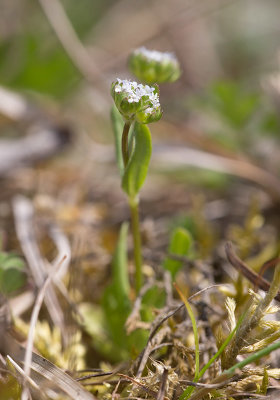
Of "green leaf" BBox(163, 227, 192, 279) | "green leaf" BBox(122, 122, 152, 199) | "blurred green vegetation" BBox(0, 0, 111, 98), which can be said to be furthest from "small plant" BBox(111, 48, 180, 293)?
"blurred green vegetation" BBox(0, 0, 111, 98)

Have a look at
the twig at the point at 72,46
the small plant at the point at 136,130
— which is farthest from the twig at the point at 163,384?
the twig at the point at 72,46

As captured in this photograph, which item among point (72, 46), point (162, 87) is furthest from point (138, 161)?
point (162, 87)

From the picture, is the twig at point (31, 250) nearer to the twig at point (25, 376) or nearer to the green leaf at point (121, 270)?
the green leaf at point (121, 270)

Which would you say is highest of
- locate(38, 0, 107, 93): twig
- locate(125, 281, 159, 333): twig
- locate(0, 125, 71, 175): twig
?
locate(38, 0, 107, 93): twig

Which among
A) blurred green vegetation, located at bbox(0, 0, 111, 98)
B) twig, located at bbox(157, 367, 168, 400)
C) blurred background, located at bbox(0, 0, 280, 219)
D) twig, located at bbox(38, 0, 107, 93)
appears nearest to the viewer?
twig, located at bbox(157, 367, 168, 400)

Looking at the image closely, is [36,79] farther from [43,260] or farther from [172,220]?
[43,260]

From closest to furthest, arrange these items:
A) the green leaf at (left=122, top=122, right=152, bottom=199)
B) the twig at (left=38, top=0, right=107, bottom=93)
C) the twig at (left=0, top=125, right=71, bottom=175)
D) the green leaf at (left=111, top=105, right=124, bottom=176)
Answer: the green leaf at (left=122, top=122, right=152, bottom=199)
the green leaf at (left=111, top=105, right=124, bottom=176)
the twig at (left=0, top=125, right=71, bottom=175)
the twig at (left=38, top=0, right=107, bottom=93)

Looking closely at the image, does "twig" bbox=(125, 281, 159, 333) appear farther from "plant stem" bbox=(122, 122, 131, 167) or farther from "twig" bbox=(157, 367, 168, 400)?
"plant stem" bbox=(122, 122, 131, 167)

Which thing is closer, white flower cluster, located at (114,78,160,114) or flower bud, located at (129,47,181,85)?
white flower cluster, located at (114,78,160,114)

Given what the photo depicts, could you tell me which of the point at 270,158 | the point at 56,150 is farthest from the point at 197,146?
the point at 56,150
